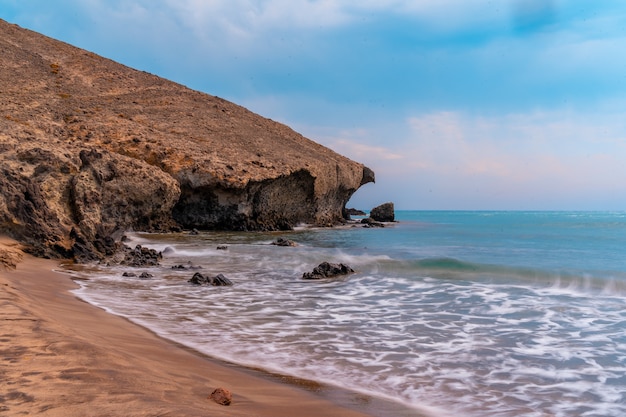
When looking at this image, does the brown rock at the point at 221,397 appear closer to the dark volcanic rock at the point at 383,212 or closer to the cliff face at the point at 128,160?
the cliff face at the point at 128,160

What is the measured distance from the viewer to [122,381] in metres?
3.10

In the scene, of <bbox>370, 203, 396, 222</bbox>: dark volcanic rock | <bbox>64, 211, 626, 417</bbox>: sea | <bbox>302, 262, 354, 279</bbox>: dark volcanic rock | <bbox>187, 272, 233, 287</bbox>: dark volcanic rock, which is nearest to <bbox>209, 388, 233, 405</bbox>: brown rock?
<bbox>64, 211, 626, 417</bbox>: sea

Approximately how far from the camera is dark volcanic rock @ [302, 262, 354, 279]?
12.3 meters

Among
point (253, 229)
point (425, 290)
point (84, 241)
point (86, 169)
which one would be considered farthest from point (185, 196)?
point (425, 290)

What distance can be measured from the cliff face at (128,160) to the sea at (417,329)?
2.76 metres

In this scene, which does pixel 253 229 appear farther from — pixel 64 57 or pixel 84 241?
pixel 64 57

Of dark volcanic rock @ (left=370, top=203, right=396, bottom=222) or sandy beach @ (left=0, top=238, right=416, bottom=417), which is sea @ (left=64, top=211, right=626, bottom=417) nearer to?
sandy beach @ (left=0, top=238, right=416, bottom=417)

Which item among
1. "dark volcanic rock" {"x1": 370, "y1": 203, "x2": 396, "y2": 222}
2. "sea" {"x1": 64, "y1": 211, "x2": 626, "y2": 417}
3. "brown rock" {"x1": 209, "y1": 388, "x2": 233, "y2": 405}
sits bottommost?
"sea" {"x1": 64, "y1": 211, "x2": 626, "y2": 417}

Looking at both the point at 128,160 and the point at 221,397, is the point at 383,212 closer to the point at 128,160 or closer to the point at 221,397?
the point at 128,160

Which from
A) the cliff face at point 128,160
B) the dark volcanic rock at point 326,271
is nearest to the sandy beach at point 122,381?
the dark volcanic rock at point 326,271

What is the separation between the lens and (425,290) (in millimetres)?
10742

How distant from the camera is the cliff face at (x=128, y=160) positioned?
43.0 ft

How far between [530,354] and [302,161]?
114 ft

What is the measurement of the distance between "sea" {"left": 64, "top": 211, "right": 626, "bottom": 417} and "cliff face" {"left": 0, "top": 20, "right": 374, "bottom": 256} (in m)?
2.76
